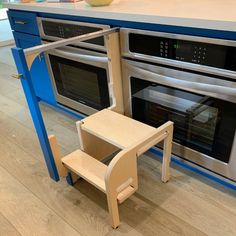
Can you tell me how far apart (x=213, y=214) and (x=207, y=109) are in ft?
1.51

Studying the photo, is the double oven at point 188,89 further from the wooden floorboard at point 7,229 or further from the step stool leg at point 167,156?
the wooden floorboard at point 7,229

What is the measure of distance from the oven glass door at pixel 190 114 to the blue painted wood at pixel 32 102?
1.62 ft

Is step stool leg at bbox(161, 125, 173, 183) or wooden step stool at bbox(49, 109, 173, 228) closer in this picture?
wooden step stool at bbox(49, 109, 173, 228)

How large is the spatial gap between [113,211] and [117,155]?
0.25 metres

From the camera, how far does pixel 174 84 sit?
3.58 feet

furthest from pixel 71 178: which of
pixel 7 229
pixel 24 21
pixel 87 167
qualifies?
pixel 24 21

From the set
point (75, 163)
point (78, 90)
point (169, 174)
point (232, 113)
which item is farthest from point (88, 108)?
point (232, 113)

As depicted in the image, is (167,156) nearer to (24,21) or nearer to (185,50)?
(185,50)

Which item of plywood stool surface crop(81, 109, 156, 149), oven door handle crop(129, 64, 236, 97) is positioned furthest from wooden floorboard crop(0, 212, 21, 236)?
oven door handle crop(129, 64, 236, 97)

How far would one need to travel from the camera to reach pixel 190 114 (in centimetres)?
115

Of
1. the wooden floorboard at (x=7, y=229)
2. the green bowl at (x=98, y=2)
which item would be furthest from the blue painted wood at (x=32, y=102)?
the green bowl at (x=98, y=2)

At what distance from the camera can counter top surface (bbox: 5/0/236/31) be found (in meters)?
0.87

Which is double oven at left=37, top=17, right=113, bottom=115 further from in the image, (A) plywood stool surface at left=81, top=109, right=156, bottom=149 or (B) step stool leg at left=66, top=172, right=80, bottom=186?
(B) step stool leg at left=66, top=172, right=80, bottom=186

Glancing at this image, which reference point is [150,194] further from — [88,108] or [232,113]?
[88,108]
